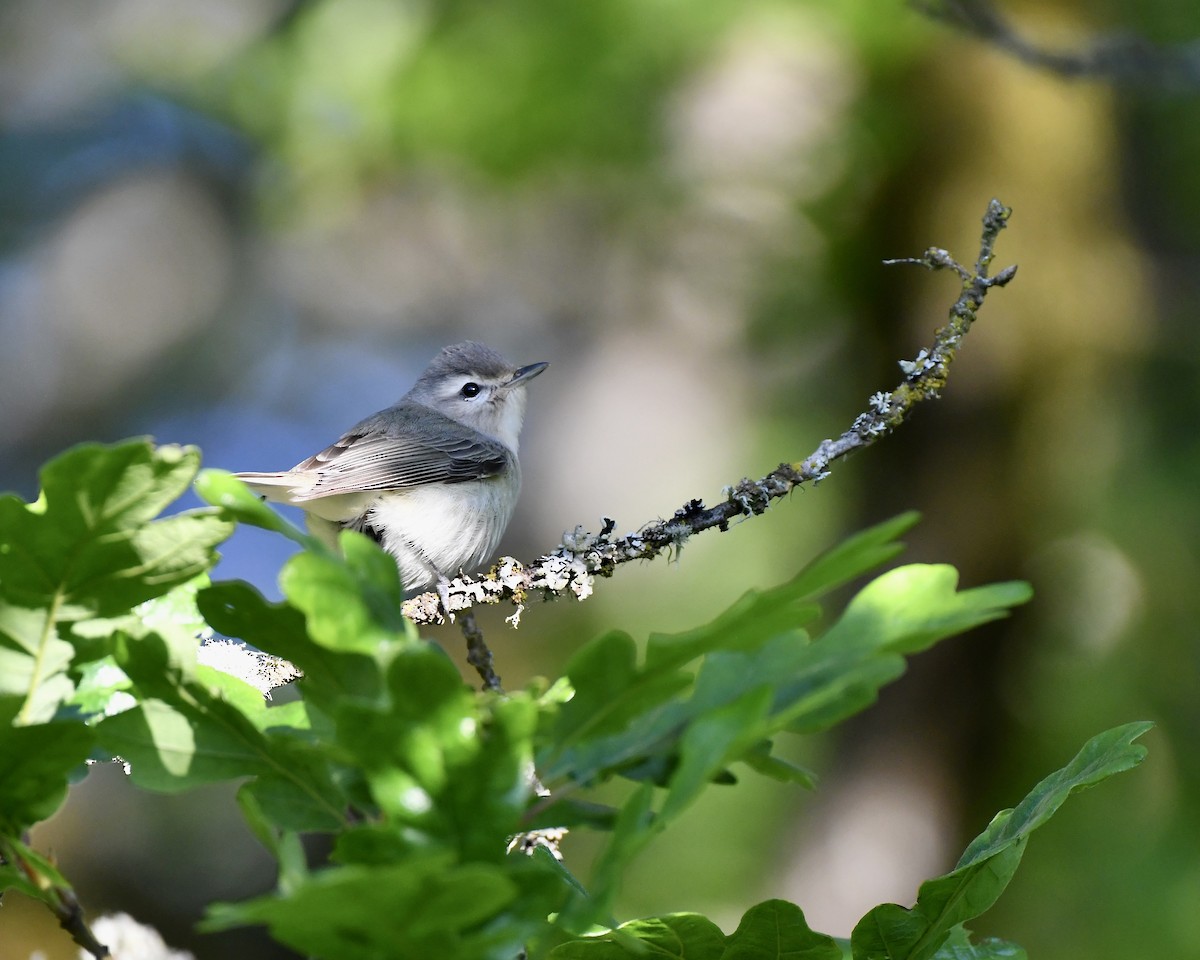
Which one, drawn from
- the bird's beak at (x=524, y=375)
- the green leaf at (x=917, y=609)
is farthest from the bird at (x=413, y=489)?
the green leaf at (x=917, y=609)

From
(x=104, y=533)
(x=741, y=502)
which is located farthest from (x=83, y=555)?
Answer: (x=741, y=502)

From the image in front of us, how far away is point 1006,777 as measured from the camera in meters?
6.24

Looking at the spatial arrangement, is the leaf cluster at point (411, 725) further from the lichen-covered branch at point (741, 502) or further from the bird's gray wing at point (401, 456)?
the bird's gray wing at point (401, 456)

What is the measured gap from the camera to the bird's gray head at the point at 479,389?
545 cm

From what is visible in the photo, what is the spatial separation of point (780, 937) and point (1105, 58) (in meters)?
4.46

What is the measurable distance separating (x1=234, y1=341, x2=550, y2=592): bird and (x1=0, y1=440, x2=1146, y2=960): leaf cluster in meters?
2.89

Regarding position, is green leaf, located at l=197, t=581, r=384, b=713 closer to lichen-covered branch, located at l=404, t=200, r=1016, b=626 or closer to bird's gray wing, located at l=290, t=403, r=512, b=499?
lichen-covered branch, located at l=404, t=200, r=1016, b=626

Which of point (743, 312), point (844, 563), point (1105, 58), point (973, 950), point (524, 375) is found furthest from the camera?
point (743, 312)

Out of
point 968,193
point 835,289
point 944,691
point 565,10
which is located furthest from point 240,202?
point 944,691

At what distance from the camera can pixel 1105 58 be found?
4.65 m

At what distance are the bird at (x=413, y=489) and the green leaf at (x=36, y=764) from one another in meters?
2.90

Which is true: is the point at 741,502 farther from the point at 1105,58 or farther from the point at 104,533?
the point at 1105,58

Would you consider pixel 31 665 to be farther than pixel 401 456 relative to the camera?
No

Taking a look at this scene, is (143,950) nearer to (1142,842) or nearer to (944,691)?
(1142,842)
